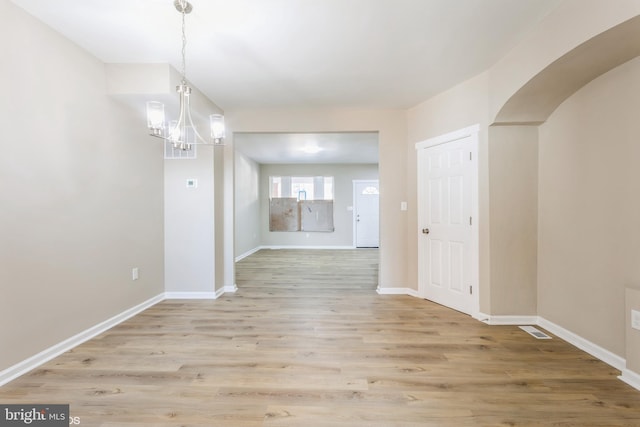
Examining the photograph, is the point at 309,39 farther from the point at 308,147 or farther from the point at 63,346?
the point at 308,147

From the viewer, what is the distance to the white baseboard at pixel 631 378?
172cm

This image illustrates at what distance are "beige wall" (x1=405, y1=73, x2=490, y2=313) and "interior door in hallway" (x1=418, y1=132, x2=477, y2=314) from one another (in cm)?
10

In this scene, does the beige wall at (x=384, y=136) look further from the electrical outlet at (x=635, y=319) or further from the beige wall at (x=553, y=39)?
the electrical outlet at (x=635, y=319)

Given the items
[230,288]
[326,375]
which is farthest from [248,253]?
[326,375]

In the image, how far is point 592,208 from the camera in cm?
215

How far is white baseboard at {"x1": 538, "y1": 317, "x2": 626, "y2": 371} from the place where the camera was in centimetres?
194

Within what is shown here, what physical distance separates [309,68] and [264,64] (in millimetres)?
435

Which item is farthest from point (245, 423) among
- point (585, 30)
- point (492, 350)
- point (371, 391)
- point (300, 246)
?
point (300, 246)

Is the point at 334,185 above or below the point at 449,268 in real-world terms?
above

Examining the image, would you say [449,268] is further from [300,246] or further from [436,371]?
[300,246]

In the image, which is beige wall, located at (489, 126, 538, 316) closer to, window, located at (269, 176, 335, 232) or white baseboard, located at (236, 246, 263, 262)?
white baseboard, located at (236, 246, 263, 262)

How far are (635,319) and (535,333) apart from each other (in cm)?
87

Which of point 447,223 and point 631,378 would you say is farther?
point 447,223

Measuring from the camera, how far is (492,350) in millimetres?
2199
